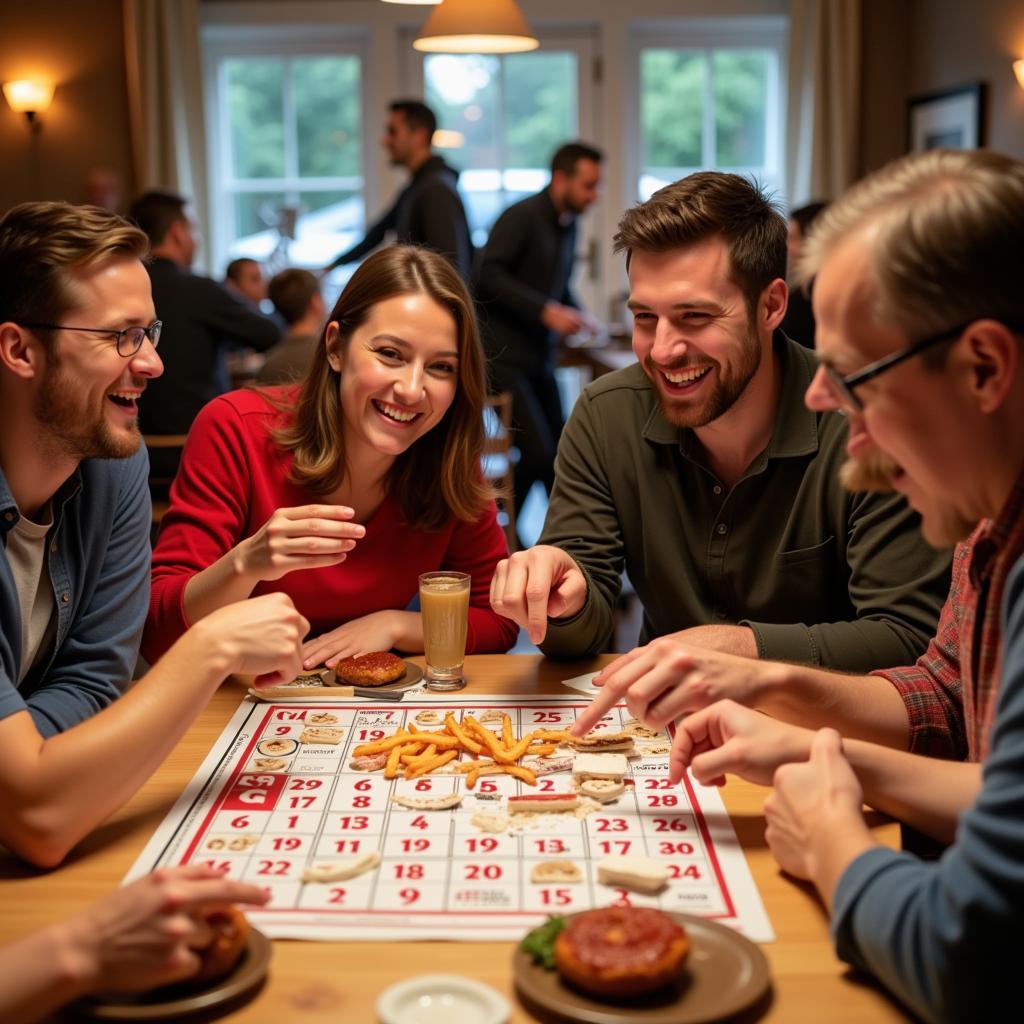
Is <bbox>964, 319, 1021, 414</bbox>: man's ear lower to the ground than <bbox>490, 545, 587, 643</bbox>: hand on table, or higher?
higher

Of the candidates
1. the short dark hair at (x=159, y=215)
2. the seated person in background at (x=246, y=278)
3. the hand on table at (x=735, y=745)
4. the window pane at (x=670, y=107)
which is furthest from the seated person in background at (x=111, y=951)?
the window pane at (x=670, y=107)

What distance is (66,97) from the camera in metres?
7.27

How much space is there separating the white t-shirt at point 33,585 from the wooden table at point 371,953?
1.13ft

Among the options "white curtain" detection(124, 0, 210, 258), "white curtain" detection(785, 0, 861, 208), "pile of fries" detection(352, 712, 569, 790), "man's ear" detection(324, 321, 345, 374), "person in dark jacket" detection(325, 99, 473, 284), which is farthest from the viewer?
"white curtain" detection(124, 0, 210, 258)

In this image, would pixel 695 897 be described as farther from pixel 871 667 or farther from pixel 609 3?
pixel 609 3

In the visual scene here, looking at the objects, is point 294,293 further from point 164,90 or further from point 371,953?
point 371,953

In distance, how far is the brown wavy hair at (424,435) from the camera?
2229mm

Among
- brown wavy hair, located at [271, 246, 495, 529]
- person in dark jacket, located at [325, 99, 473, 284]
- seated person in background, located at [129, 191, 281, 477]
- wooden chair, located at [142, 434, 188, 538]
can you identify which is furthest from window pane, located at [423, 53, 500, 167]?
brown wavy hair, located at [271, 246, 495, 529]

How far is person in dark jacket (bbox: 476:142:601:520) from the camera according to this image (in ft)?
17.5

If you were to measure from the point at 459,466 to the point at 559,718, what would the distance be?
2.36 feet

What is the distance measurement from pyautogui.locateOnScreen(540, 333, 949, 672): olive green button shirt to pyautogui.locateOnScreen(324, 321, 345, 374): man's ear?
44 cm

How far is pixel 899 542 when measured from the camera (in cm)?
195

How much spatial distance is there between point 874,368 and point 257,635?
756 mm

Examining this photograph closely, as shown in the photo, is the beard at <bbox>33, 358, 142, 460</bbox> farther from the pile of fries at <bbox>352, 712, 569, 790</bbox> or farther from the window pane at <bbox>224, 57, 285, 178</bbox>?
the window pane at <bbox>224, 57, 285, 178</bbox>
